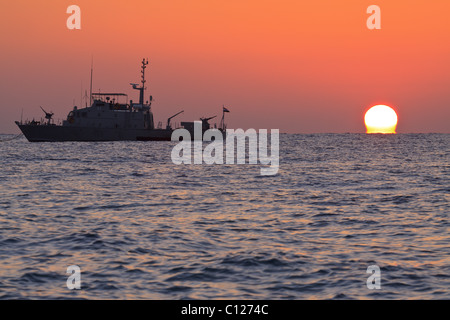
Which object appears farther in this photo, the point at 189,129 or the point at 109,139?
the point at 189,129

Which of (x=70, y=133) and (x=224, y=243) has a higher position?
(x=70, y=133)

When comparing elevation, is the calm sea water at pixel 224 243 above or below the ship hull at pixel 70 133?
below

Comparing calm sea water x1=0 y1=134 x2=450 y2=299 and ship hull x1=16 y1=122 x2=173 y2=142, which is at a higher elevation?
ship hull x1=16 y1=122 x2=173 y2=142

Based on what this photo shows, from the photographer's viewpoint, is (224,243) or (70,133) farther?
(70,133)

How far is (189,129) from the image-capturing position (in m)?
141

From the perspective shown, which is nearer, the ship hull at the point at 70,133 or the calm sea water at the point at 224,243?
the calm sea water at the point at 224,243

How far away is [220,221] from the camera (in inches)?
725

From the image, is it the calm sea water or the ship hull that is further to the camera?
the ship hull
